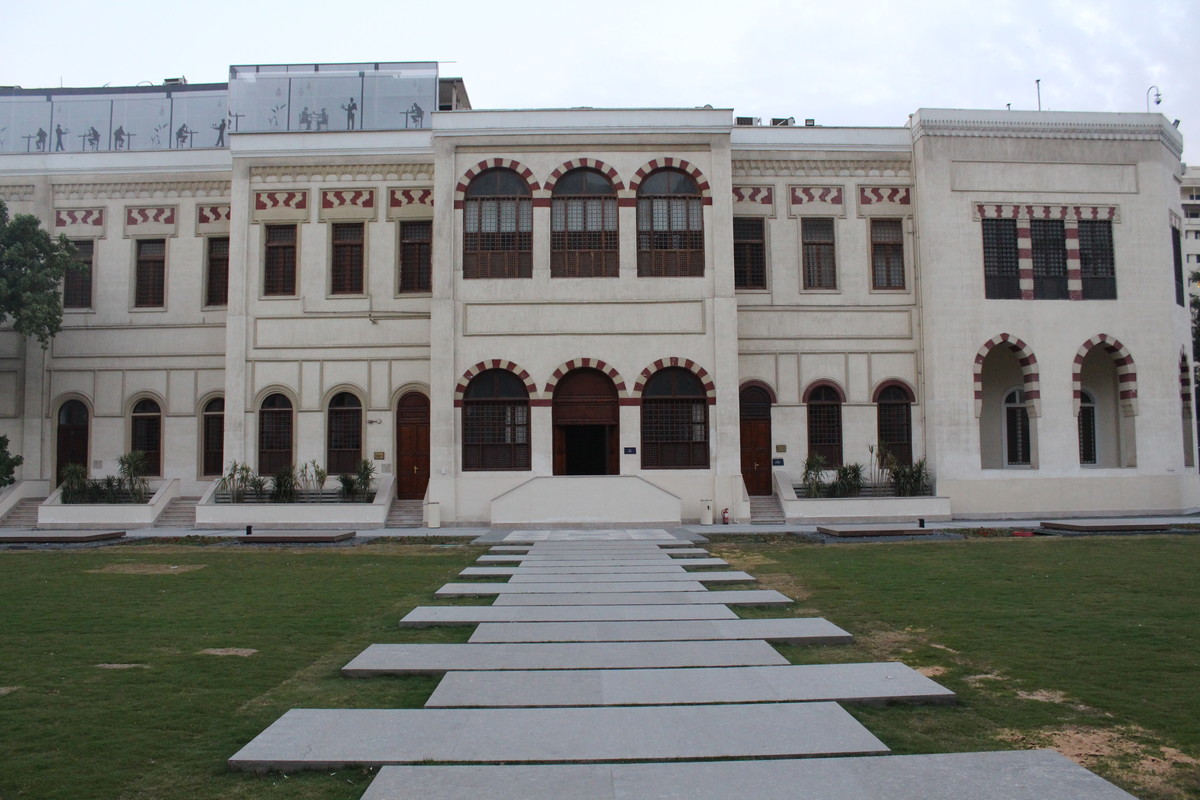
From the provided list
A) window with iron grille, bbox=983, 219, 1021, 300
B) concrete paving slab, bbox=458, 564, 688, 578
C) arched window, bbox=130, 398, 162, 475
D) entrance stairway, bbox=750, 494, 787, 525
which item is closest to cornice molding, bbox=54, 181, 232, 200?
arched window, bbox=130, 398, 162, 475

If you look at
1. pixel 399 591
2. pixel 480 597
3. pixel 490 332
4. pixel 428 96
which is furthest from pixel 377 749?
pixel 428 96

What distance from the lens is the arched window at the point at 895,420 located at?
2400cm

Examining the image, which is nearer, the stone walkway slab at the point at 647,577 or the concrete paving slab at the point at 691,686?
the concrete paving slab at the point at 691,686

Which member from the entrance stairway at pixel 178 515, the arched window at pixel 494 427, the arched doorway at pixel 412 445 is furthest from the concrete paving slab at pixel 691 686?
the entrance stairway at pixel 178 515

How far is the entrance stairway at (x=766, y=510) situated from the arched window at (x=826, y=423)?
5.59ft

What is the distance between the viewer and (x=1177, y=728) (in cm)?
561

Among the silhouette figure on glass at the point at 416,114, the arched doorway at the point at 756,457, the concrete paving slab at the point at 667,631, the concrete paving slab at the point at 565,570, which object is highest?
the silhouette figure on glass at the point at 416,114

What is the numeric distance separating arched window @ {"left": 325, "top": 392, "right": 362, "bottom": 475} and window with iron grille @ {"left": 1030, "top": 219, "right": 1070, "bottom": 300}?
56.7 ft

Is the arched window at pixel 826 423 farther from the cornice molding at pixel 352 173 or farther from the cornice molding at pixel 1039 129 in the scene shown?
the cornice molding at pixel 352 173

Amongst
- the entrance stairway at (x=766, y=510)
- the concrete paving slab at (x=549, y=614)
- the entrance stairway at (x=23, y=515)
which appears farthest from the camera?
the entrance stairway at (x=23, y=515)

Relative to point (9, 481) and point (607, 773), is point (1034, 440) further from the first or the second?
point (9, 481)

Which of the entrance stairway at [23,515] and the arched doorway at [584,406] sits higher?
the arched doorway at [584,406]

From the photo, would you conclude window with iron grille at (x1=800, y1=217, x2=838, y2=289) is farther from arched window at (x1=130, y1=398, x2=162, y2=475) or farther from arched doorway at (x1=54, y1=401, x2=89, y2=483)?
arched doorway at (x1=54, y1=401, x2=89, y2=483)

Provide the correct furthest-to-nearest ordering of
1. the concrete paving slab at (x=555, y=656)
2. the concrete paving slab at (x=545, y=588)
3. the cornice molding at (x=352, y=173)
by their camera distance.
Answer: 1. the cornice molding at (x=352, y=173)
2. the concrete paving slab at (x=545, y=588)
3. the concrete paving slab at (x=555, y=656)
